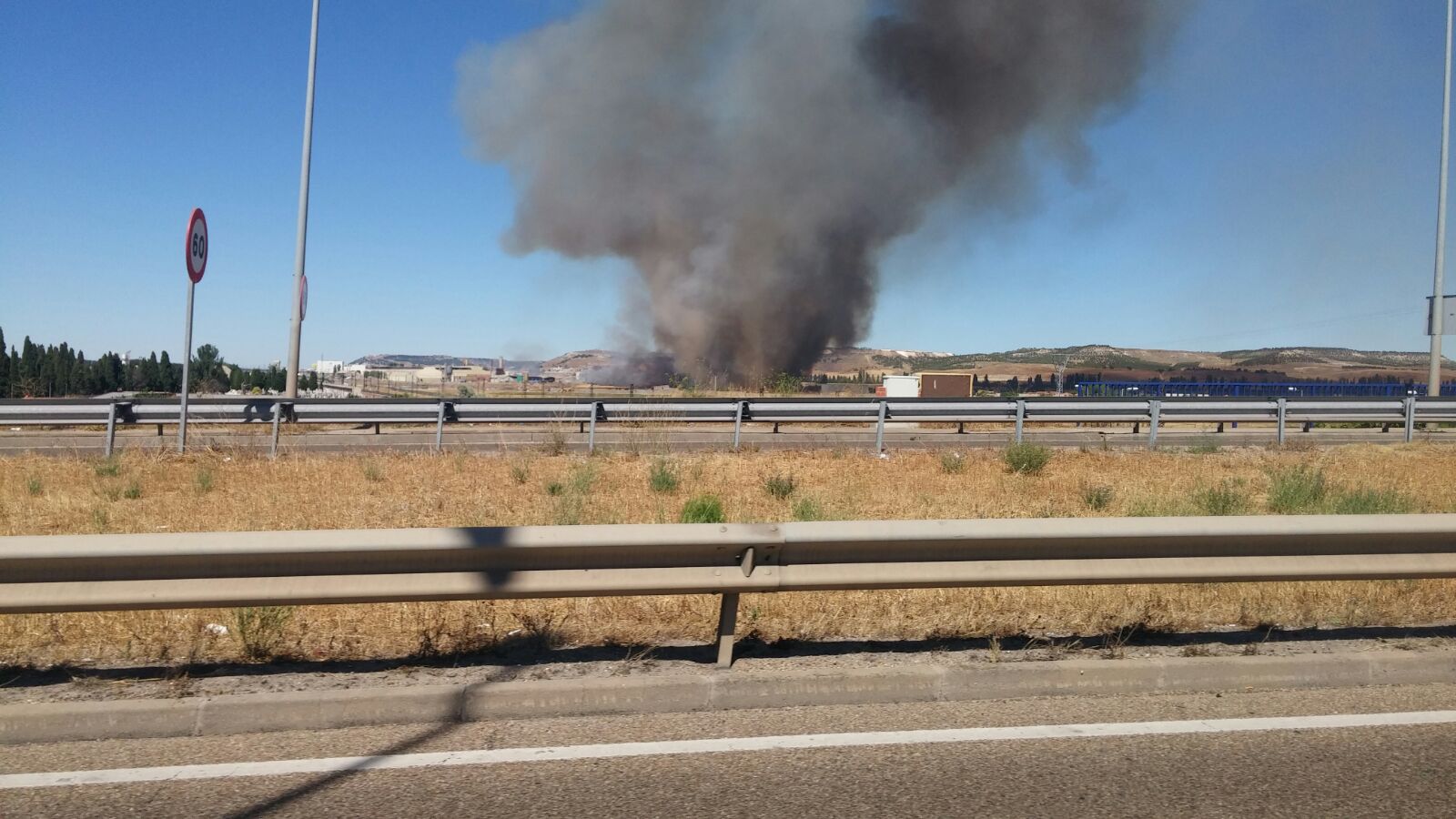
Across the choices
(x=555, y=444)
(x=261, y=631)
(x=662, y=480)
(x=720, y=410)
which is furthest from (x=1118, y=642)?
(x=720, y=410)

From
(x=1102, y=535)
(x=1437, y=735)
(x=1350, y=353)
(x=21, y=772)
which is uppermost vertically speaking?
(x=1350, y=353)

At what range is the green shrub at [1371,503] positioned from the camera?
7.49 m

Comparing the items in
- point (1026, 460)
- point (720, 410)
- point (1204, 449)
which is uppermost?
point (720, 410)

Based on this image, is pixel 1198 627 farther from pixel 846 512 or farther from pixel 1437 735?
pixel 846 512

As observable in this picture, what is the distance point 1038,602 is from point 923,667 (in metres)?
1.45

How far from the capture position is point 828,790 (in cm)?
309

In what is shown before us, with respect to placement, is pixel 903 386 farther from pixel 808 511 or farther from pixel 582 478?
pixel 808 511

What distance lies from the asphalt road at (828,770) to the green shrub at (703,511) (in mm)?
3775

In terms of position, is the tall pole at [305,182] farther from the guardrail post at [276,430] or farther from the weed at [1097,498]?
the weed at [1097,498]

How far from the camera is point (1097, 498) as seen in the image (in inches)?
346

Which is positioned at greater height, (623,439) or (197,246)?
(197,246)

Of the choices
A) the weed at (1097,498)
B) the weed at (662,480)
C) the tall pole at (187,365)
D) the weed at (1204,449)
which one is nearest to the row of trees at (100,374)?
the tall pole at (187,365)

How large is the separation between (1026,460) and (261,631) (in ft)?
27.7

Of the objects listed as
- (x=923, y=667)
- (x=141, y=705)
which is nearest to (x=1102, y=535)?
(x=923, y=667)
